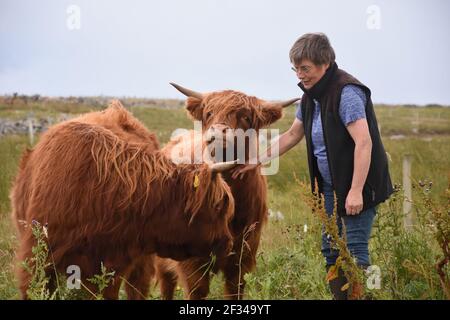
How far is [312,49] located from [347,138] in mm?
639

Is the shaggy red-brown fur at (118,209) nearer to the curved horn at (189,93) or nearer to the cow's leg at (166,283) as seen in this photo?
the curved horn at (189,93)

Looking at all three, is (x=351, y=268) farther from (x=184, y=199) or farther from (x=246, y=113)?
(x=246, y=113)

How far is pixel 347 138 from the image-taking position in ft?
13.9

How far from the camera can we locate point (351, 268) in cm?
371

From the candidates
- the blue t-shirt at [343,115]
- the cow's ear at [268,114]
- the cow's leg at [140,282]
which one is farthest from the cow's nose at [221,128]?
the cow's leg at [140,282]

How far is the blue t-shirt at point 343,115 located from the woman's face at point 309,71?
0.68 feet

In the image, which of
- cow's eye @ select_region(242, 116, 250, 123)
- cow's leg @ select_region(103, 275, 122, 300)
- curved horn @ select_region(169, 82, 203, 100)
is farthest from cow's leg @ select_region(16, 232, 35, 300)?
cow's eye @ select_region(242, 116, 250, 123)

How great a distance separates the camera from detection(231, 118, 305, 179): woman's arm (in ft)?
16.0

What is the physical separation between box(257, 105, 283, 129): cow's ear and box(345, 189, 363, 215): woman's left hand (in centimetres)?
153

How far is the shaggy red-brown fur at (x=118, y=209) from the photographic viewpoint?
430 centimetres

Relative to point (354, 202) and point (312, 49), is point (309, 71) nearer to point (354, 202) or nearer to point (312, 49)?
point (312, 49)

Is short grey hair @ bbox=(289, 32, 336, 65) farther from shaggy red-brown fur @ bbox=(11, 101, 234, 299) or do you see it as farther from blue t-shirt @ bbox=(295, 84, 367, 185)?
shaggy red-brown fur @ bbox=(11, 101, 234, 299)
